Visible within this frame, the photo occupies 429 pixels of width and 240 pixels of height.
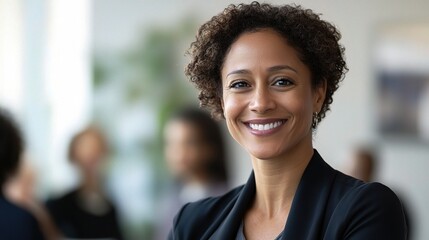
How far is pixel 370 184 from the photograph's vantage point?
5.90ft

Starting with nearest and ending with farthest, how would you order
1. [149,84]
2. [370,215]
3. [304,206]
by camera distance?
[370,215], [304,206], [149,84]

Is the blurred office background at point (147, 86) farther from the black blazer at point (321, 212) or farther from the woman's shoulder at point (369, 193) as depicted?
the woman's shoulder at point (369, 193)

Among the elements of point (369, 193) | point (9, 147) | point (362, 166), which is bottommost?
point (362, 166)

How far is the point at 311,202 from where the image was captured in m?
1.88

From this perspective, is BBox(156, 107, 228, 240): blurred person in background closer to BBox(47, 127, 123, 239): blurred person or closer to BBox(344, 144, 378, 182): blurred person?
BBox(47, 127, 123, 239): blurred person

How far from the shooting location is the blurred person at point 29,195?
486 cm

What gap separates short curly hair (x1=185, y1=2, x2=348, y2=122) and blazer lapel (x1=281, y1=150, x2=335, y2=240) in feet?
0.61

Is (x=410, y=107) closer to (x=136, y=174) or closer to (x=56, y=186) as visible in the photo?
(x=136, y=174)

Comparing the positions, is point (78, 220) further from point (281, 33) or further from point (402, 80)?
point (281, 33)

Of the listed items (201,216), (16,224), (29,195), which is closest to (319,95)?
(201,216)

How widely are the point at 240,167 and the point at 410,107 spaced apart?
139cm

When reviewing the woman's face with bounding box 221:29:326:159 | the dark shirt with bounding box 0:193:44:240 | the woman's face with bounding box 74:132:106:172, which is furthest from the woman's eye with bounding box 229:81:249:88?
the woman's face with bounding box 74:132:106:172

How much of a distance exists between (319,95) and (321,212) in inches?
11.5

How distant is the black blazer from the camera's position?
1.76 meters
